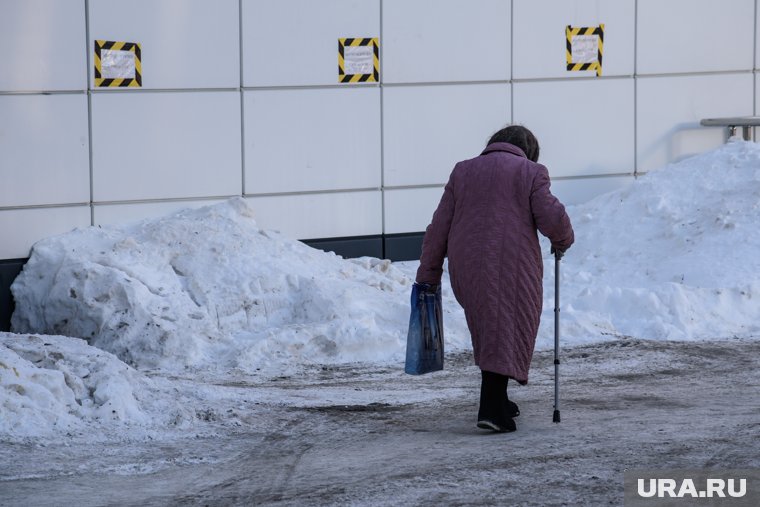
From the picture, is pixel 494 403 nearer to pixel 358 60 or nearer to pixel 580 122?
pixel 358 60

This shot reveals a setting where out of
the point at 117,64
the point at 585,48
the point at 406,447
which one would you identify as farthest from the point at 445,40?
the point at 406,447

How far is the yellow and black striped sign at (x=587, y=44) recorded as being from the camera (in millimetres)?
16047

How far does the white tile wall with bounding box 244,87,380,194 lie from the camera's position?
14242mm

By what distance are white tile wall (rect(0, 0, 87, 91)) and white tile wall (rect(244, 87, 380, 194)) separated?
1.78 m

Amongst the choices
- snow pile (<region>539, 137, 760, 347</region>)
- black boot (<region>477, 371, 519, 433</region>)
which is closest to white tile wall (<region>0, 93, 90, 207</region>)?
snow pile (<region>539, 137, 760, 347</region>)

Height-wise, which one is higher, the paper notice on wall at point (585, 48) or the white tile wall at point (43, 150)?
the paper notice on wall at point (585, 48)

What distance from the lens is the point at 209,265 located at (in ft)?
41.2

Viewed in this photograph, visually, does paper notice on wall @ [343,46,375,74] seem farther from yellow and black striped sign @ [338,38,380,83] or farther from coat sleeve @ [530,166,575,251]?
coat sleeve @ [530,166,575,251]

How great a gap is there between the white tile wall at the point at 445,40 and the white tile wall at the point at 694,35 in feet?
6.24

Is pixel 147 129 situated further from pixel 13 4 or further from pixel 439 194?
pixel 439 194

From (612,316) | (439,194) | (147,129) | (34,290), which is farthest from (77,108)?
(612,316)

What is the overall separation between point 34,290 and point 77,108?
174cm

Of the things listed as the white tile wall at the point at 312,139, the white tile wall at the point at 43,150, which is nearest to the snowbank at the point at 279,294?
the white tile wall at the point at 43,150

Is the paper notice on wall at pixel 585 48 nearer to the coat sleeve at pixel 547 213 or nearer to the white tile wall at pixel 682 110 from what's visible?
the white tile wall at pixel 682 110
